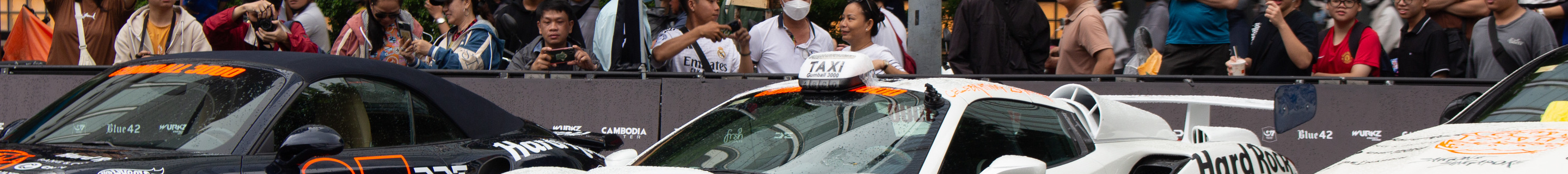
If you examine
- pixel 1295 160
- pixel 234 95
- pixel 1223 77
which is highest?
→ pixel 234 95

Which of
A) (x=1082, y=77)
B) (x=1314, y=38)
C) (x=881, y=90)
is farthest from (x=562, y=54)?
(x=1314, y=38)

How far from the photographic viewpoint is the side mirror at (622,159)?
13.2ft

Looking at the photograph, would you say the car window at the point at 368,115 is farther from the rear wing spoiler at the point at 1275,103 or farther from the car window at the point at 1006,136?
the rear wing spoiler at the point at 1275,103

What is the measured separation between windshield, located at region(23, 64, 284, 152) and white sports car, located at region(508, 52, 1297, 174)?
102 cm

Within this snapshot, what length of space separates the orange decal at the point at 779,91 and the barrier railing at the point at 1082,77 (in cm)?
169

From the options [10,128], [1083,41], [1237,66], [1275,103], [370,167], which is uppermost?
[10,128]

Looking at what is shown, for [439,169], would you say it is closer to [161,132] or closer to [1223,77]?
[161,132]

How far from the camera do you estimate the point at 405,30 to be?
8.25 meters

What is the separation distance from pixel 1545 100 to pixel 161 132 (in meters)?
4.14

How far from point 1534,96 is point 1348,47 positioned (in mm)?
3702

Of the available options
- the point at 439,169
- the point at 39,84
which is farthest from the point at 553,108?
the point at 39,84

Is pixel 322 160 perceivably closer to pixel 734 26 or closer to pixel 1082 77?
pixel 734 26

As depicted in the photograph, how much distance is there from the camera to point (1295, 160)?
658 cm

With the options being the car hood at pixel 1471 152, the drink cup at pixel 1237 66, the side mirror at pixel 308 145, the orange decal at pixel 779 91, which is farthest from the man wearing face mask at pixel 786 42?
the car hood at pixel 1471 152
